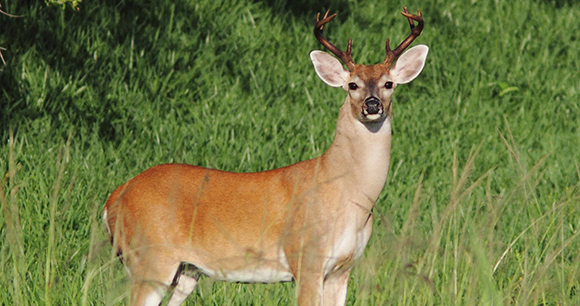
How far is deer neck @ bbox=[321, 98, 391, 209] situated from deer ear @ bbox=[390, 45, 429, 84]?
471mm

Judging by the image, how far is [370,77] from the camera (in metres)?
4.78

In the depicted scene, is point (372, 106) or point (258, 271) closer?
point (258, 271)

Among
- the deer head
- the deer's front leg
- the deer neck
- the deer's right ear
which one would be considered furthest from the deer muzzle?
the deer's front leg

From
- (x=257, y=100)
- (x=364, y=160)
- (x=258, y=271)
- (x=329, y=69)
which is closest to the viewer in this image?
(x=258, y=271)

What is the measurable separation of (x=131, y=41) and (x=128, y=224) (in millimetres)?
3747

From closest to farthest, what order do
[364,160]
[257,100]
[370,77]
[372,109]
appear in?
[372,109], [364,160], [370,77], [257,100]

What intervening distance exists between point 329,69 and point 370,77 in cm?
41

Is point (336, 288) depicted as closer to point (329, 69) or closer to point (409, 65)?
point (329, 69)

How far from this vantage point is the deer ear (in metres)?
5.11

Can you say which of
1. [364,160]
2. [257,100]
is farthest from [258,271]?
[257,100]

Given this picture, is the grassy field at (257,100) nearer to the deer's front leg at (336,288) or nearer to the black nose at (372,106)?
the deer's front leg at (336,288)

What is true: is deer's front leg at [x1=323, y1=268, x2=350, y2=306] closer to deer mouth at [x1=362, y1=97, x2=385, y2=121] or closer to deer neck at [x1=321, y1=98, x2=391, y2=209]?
deer neck at [x1=321, y1=98, x2=391, y2=209]

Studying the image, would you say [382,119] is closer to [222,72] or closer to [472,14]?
[222,72]

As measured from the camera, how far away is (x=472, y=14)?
1016cm
